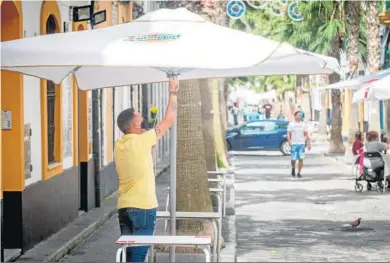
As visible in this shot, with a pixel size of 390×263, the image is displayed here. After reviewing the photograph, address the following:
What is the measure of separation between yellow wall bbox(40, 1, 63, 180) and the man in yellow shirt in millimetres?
4691

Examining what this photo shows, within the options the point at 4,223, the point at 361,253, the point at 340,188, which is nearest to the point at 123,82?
the point at 4,223

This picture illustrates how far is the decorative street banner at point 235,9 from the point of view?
32503 mm

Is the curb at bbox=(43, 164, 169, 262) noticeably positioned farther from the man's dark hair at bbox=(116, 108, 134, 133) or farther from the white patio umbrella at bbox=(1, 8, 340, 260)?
the man's dark hair at bbox=(116, 108, 134, 133)

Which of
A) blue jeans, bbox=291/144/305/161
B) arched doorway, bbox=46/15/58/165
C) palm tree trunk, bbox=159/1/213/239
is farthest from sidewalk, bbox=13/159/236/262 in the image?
blue jeans, bbox=291/144/305/161

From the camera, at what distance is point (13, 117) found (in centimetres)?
1223

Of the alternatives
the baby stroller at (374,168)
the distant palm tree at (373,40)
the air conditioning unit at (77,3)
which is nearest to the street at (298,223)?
the baby stroller at (374,168)

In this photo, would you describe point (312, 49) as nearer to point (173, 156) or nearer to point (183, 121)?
point (183, 121)

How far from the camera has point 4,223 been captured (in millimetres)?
12016

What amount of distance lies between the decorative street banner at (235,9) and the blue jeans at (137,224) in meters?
23.6

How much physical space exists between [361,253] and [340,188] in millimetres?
10137

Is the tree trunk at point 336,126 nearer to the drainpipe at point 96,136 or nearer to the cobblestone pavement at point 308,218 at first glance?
the cobblestone pavement at point 308,218

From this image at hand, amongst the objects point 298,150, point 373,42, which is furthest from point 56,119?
point 373,42

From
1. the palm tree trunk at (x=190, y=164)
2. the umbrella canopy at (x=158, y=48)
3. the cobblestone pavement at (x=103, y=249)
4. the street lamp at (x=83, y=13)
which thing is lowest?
the cobblestone pavement at (x=103, y=249)

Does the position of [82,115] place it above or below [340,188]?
above
